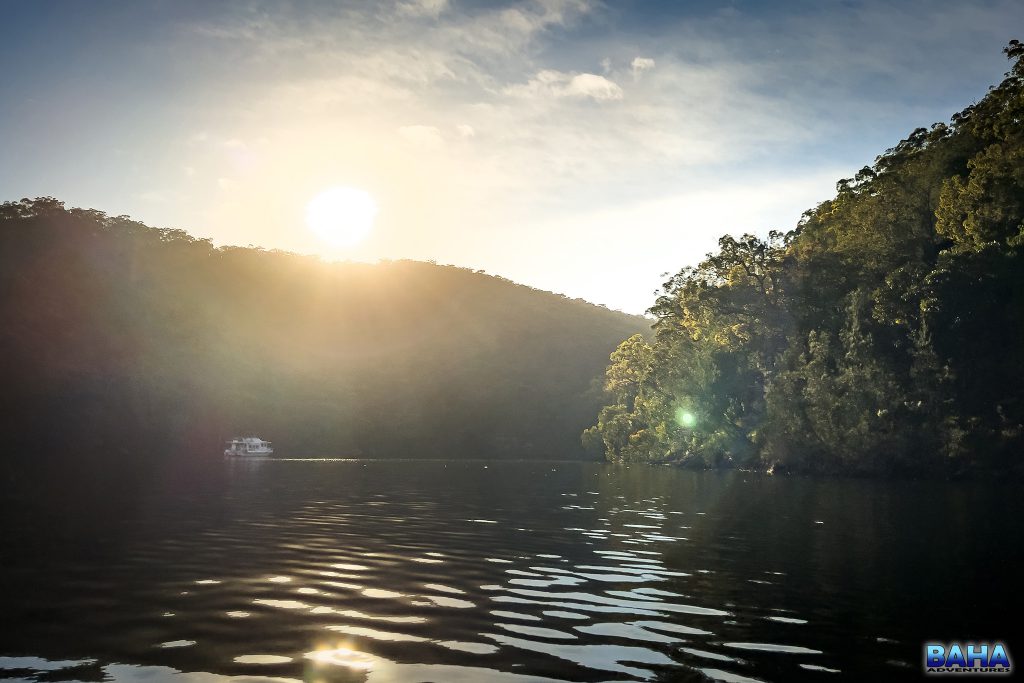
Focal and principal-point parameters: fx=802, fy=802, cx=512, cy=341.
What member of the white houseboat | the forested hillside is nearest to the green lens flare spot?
the forested hillside

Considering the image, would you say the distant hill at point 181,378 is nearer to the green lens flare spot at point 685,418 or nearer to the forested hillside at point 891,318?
the green lens flare spot at point 685,418

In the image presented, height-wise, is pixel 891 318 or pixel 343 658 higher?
pixel 891 318

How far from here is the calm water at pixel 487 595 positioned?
35.5ft

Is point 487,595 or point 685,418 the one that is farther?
point 685,418

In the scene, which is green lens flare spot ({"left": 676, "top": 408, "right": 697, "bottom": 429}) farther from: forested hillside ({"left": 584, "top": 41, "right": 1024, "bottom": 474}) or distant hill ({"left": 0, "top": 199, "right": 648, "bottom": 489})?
distant hill ({"left": 0, "top": 199, "right": 648, "bottom": 489})

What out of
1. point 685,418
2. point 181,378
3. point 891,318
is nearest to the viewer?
point 891,318

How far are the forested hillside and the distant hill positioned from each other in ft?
227

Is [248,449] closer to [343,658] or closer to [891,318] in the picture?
[891,318]

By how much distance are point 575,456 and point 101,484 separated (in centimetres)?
13089

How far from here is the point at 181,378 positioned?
474ft

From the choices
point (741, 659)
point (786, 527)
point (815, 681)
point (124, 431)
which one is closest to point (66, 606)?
point (741, 659)

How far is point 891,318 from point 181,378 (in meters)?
119

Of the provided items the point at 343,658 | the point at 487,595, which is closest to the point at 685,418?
the point at 487,595

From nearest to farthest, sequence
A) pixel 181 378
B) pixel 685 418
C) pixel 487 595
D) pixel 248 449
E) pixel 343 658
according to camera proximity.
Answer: pixel 343 658 → pixel 487 595 → pixel 685 418 → pixel 248 449 → pixel 181 378
